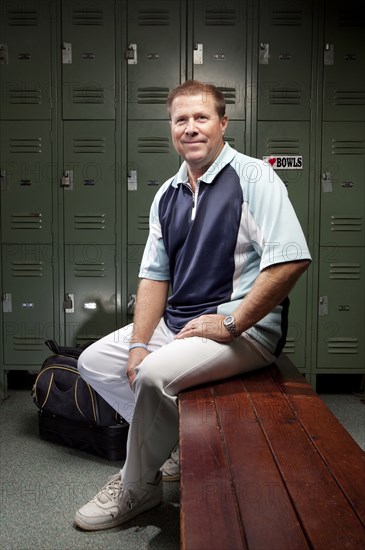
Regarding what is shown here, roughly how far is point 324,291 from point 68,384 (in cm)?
186

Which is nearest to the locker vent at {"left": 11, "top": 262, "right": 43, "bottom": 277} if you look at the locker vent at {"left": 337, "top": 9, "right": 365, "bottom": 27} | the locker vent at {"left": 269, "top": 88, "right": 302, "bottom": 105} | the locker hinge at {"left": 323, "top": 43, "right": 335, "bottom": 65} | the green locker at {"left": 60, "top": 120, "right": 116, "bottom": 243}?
the green locker at {"left": 60, "top": 120, "right": 116, "bottom": 243}

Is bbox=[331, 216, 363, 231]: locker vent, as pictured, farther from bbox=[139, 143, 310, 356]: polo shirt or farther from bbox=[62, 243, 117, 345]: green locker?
bbox=[139, 143, 310, 356]: polo shirt

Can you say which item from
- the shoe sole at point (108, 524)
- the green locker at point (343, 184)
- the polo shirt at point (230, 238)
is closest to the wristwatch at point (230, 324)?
the polo shirt at point (230, 238)

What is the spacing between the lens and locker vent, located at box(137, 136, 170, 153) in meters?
3.63

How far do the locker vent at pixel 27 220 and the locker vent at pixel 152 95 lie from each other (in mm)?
1037

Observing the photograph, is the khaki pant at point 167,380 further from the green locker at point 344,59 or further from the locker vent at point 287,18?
the locker vent at point 287,18

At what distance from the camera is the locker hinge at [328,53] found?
3566 mm

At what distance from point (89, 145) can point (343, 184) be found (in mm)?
1722

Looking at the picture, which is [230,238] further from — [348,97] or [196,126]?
[348,97]

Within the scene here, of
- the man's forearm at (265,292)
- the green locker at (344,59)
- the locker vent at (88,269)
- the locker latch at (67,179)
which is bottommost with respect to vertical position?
the locker vent at (88,269)

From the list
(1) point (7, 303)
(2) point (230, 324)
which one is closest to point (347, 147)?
(2) point (230, 324)

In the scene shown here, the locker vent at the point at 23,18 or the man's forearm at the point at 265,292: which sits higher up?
the locker vent at the point at 23,18

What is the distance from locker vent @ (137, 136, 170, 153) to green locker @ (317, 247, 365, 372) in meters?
1.27

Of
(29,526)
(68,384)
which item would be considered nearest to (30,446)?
(68,384)
